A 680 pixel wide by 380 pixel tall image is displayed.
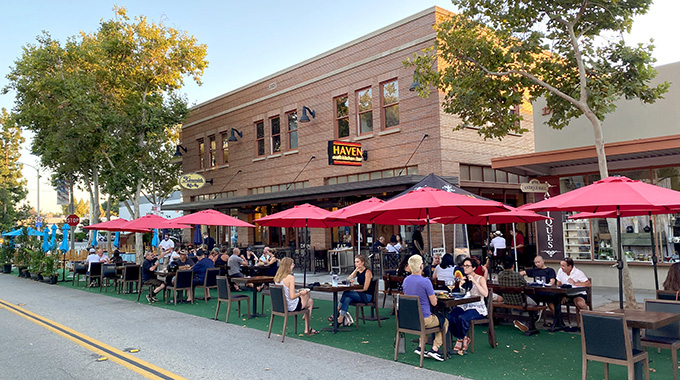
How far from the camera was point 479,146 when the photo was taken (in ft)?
64.9

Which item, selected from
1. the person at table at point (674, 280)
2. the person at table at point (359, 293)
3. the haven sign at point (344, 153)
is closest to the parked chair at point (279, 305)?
the person at table at point (359, 293)

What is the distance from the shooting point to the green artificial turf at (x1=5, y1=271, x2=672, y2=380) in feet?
21.2

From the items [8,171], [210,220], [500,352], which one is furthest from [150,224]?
[8,171]

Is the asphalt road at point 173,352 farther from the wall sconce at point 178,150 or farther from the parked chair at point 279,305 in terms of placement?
the wall sconce at point 178,150

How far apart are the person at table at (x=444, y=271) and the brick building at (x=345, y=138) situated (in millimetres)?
4755

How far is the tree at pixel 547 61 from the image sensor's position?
10688mm

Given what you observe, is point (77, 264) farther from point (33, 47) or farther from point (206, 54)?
point (33, 47)

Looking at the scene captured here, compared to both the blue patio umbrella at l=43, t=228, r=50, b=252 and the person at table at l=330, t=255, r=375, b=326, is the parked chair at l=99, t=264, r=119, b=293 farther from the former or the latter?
the blue patio umbrella at l=43, t=228, r=50, b=252

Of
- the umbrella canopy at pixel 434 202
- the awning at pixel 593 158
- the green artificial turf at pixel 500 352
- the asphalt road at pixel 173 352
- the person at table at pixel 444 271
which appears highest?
the awning at pixel 593 158

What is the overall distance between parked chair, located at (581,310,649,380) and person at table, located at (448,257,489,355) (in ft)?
6.56

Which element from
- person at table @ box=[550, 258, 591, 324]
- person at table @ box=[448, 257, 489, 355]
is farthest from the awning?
person at table @ box=[448, 257, 489, 355]

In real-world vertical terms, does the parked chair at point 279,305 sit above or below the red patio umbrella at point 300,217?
below

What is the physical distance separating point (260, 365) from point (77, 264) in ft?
51.3

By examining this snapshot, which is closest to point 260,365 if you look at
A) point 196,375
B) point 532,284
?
point 196,375
